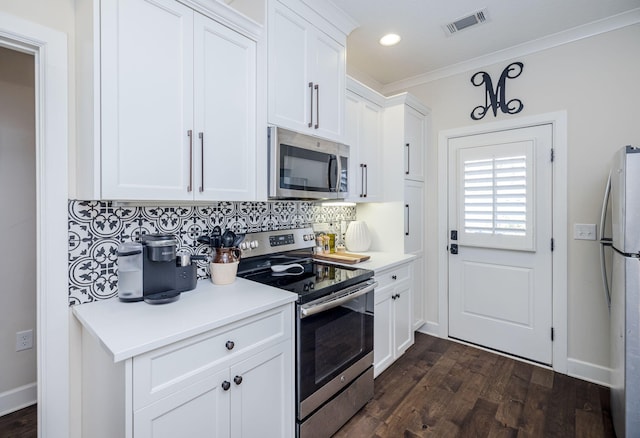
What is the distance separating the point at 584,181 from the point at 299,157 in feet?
7.29

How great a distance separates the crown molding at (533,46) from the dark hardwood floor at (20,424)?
403 centimetres

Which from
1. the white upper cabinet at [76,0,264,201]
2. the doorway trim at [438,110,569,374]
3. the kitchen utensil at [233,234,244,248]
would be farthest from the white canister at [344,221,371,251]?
the doorway trim at [438,110,569,374]

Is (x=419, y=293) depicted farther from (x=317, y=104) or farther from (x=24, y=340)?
(x=24, y=340)

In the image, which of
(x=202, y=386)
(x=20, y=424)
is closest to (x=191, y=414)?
(x=202, y=386)

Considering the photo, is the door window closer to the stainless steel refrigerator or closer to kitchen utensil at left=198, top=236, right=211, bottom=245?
the stainless steel refrigerator

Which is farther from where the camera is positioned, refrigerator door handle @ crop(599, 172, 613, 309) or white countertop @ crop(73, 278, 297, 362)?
refrigerator door handle @ crop(599, 172, 613, 309)

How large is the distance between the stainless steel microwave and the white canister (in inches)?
25.2

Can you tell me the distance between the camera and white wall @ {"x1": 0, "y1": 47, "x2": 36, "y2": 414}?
195 cm

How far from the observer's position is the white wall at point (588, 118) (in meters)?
2.24

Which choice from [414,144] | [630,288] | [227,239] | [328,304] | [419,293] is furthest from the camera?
[419,293]

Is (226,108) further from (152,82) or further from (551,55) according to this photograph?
(551,55)

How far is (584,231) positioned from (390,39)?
7.03ft

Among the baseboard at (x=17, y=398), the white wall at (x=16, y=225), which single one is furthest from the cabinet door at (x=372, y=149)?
the baseboard at (x=17, y=398)

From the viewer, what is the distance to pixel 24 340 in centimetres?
204
